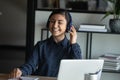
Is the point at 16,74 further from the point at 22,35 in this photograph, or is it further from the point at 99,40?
the point at 22,35

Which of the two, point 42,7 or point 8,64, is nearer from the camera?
point 42,7

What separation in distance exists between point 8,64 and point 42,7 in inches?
76.6

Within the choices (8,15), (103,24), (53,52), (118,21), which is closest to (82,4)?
(103,24)

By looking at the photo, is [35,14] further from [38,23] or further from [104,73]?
[104,73]

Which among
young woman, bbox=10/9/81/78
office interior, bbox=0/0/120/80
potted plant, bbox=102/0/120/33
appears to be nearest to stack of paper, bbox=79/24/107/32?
potted plant, bbox=102/0/120/33

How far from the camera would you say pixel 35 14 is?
4055mm

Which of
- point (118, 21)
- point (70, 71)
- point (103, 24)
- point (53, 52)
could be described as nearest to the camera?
point (70, 71)

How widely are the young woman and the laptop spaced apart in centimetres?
52

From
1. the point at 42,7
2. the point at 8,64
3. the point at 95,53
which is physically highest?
the point at 42,7

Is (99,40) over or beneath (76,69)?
beneath

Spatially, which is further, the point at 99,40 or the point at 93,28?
the point at 99,40

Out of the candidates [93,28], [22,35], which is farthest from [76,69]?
[22,35]

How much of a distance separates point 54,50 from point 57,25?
0.67 feet

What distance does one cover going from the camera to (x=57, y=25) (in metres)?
2.26
